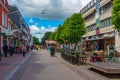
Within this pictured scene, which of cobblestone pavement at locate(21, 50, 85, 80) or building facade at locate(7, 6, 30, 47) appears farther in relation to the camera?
building facade at locate(7, 6, 30, 47)

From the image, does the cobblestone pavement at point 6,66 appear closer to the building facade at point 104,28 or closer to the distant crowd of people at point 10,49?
the distant crowd of people at point 10,49

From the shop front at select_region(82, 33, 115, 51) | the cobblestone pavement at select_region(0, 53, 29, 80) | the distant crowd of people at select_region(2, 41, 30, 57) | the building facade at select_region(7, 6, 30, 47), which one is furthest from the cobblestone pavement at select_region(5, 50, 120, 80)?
the shop front at select_region(82, 33, 115, 51)

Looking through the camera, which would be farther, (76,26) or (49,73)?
(76,26)

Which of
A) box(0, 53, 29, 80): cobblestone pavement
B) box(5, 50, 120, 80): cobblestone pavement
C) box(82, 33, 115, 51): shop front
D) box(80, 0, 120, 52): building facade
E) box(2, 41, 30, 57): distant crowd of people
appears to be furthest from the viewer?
box(82, 33, 115, 51): shop front

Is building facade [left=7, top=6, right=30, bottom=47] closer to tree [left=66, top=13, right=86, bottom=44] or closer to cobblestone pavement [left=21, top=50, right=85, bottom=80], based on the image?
tree [left=66, top=13, right=86, bottom=44]

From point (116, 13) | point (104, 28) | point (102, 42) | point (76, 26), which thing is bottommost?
point (102, 42)

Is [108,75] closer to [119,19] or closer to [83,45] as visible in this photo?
[119,19]

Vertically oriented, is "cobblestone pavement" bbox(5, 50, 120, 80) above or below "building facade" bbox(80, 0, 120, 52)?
below

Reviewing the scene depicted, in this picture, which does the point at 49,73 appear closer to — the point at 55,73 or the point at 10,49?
the point at 55,73

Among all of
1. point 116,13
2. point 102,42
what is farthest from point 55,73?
point 102,42

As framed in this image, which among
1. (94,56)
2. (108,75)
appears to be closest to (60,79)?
(108,75)

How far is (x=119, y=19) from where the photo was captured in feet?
94.2

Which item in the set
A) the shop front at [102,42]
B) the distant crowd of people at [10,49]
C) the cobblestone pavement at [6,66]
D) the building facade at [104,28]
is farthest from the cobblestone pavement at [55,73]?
the shop front at [102,42]

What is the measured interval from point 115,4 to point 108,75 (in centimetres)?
1517
